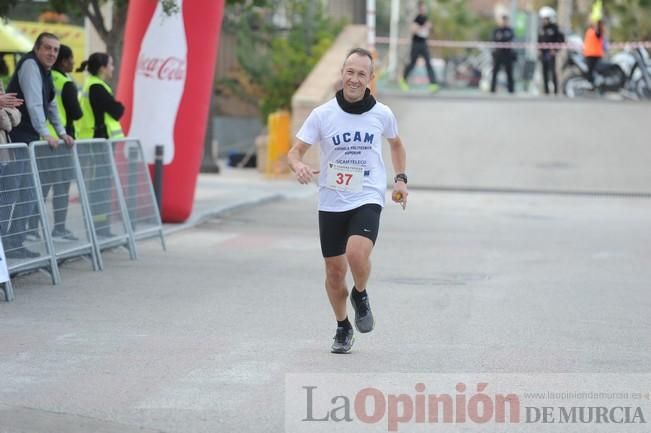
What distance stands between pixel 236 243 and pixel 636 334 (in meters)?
6.52

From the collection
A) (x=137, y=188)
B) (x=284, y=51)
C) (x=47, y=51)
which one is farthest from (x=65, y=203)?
(x=284, y=51)

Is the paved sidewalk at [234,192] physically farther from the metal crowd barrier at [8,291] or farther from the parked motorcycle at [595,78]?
the parked motorcycle at [595,78]

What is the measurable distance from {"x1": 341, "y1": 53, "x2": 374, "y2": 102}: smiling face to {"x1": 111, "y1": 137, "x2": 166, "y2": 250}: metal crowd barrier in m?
5.26

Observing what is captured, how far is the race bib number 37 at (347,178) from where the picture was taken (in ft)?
27.2

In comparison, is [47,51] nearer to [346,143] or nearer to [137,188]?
[137,188]

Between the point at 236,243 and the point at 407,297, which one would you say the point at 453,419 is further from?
the point at 236,243

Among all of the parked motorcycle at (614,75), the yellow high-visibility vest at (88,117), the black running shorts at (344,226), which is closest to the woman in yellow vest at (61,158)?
the yellow high-visibility vest at (88,117)

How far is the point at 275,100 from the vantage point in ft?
93.1

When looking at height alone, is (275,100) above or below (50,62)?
below

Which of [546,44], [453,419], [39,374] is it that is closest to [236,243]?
[39,374]

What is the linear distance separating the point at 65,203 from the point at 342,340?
4.38 m

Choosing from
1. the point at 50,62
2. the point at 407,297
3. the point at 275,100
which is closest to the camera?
the point at 407,297

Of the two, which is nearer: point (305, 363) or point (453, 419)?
point (453, 419)

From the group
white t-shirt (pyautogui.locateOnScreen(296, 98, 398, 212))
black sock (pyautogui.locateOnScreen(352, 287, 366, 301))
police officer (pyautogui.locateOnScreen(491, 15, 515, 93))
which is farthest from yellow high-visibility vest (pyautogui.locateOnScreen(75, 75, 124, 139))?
police officer (pyautogui.locateOnScreen(491, 15, 515, 93))
